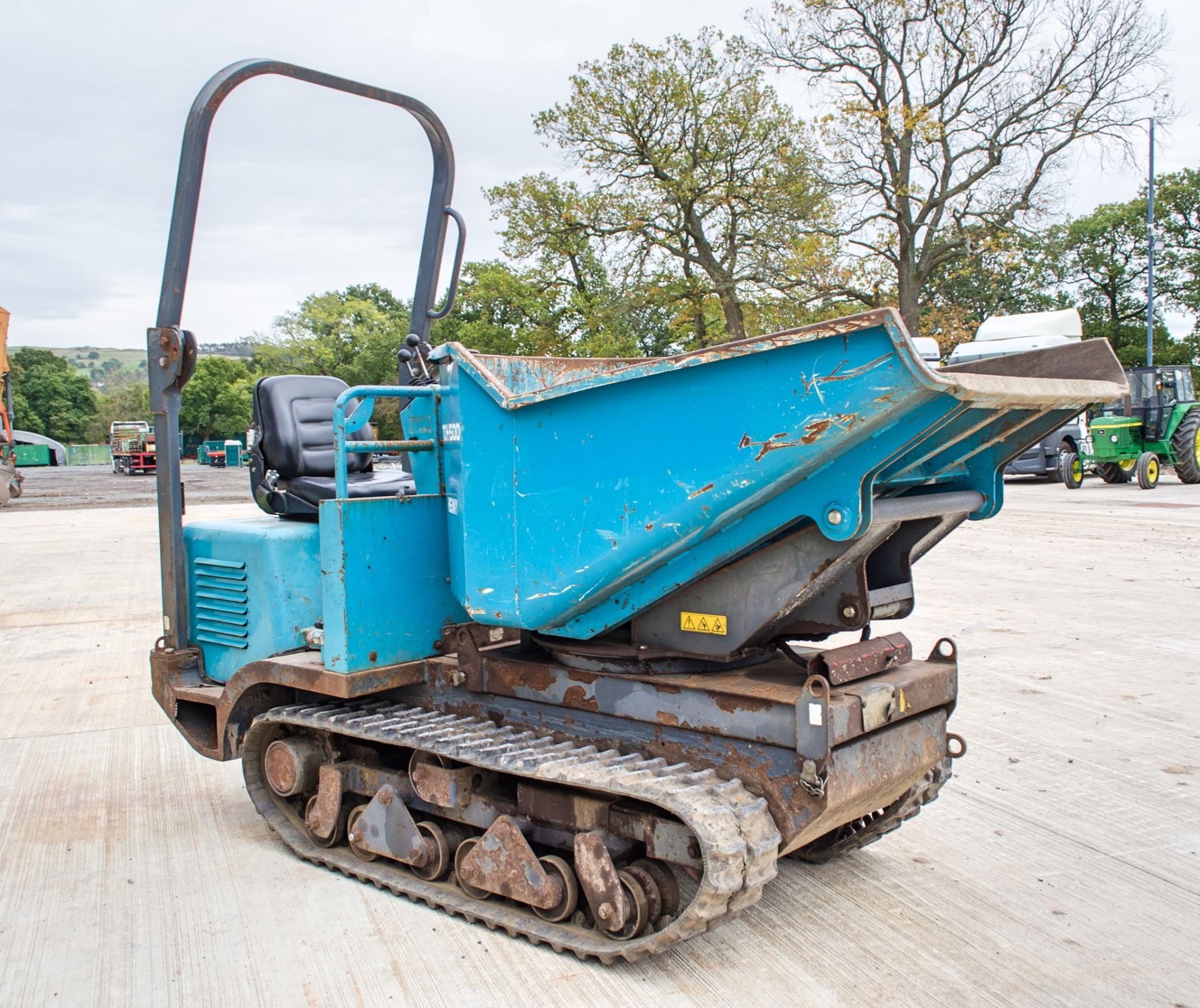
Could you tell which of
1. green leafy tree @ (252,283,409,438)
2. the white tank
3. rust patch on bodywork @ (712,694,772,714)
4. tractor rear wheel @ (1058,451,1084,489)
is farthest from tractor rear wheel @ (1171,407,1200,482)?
green leafy tree @ (252,283,409,438)

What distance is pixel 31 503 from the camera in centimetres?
2488

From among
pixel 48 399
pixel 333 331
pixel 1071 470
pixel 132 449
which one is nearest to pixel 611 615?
pixel 1071 470

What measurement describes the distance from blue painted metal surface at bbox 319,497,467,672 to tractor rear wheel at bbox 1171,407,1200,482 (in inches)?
815

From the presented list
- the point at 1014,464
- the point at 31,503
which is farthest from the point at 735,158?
the point at 31,503

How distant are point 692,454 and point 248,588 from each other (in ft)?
7.73

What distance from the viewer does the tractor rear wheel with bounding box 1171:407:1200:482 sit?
20.8 metres

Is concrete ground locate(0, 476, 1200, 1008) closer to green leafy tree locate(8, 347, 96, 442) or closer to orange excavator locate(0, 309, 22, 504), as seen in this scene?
orange excavator locate(0, 309, 22, 504)

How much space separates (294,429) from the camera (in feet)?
15.4

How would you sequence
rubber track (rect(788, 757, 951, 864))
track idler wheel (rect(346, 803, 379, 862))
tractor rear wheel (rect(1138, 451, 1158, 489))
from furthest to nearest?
tractor rear wheel (rect(1138, 451, 1158, 489)), track idler wheel (rect(346, 803, 379, 862)), rubber track (rect(788, 757, 951, 864))

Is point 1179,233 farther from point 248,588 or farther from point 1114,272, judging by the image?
point 248,588

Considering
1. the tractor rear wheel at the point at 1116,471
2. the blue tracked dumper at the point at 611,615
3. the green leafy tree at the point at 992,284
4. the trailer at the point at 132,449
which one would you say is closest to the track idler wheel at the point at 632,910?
the blue tracked dumper at the point at 611,615

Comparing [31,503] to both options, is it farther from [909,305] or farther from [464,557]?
[464,557]

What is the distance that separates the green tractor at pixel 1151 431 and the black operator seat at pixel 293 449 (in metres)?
19.0

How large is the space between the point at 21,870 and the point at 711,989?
274 centimetres
